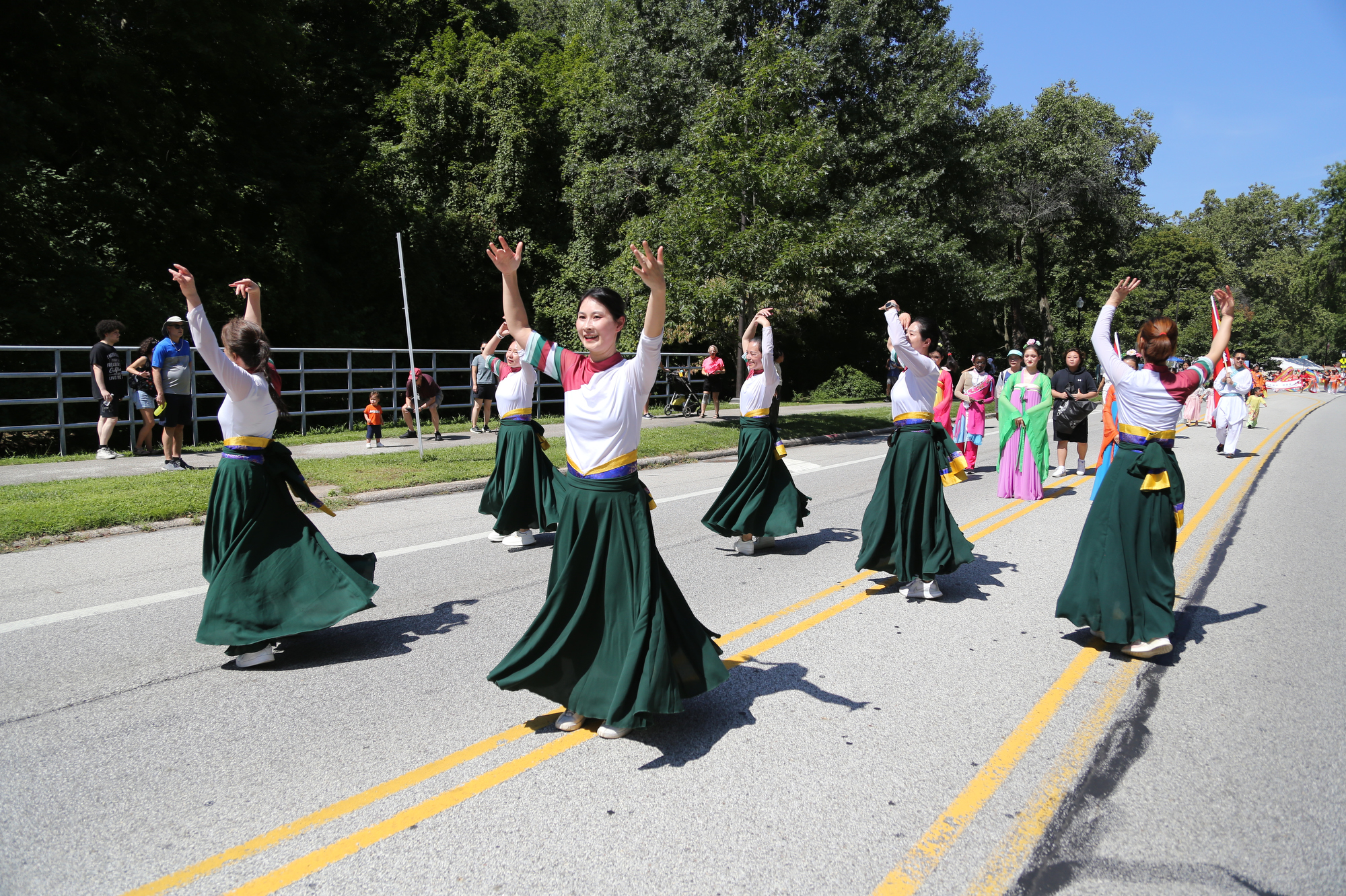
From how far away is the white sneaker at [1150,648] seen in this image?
513 centimetres

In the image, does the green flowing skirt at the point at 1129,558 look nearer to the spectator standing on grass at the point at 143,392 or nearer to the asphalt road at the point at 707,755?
the asphalt road at the point at 707,755

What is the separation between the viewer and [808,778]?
362cm

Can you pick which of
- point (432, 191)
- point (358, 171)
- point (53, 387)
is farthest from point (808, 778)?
point (432, 191)

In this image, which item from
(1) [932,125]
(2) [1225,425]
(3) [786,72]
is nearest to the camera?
(2) [1225,425]

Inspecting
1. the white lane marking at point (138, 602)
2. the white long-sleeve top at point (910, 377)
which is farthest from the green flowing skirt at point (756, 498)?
the white lane marking at point (138, 602)

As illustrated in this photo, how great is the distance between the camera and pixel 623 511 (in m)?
4.01

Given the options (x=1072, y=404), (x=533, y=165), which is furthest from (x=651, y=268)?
(x=533, y=165)

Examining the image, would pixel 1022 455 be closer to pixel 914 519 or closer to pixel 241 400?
pixel 914 519

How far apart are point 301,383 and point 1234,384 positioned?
61.8ft

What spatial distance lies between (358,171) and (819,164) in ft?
46.2

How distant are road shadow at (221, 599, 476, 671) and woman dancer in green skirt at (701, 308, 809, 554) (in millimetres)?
2892

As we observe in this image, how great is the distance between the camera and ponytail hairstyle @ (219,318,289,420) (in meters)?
4.82

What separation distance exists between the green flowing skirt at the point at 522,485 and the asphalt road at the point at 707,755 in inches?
44.7

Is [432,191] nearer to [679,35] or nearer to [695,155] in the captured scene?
[679,35]
